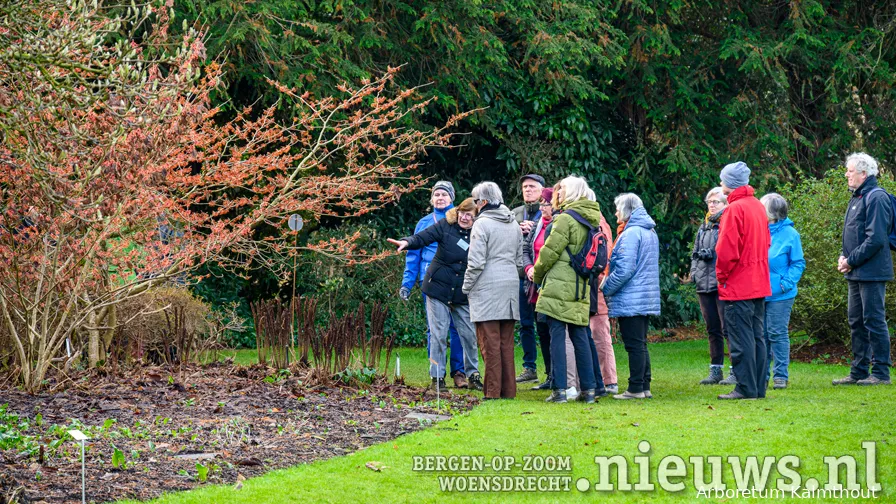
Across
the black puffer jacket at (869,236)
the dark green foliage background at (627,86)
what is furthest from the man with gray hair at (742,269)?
the dark green foliage background at (627,86)

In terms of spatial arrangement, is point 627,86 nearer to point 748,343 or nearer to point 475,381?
point 475,381

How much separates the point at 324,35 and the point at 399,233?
398 centimetres

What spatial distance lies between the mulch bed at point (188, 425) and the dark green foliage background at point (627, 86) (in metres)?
5.97

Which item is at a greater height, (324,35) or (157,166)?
(324,35)

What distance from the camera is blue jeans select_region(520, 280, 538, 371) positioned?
1016 centimetres

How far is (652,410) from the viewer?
25.9 ft

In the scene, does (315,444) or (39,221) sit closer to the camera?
(315,444)

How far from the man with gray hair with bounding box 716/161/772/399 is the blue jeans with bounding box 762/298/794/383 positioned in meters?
1.23

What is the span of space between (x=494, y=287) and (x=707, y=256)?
2440 millimetres

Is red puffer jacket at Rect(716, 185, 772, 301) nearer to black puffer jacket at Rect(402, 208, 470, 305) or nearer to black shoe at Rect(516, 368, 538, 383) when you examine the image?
black puffer jacket at Rect(402, 208, 470, 305)

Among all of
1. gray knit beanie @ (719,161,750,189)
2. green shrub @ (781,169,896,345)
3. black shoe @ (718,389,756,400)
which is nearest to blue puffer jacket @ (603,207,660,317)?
gray knit beanie @ (719,161,750,189)

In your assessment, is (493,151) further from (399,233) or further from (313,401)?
(313,401)

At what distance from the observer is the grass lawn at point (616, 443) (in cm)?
510

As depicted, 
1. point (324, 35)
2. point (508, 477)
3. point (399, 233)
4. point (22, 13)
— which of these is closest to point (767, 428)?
point (508, 477)
